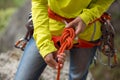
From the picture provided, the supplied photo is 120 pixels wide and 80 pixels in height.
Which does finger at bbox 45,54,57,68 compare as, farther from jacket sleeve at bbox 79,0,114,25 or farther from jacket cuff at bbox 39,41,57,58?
jacket sleeve at bbox 79,0,114,25

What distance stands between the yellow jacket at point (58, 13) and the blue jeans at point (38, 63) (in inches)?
6.1

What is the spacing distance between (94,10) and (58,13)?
0.27 m

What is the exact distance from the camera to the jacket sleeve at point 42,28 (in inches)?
110

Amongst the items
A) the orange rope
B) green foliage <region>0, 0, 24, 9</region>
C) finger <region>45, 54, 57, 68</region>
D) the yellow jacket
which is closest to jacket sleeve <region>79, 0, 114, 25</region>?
the yellow jacket

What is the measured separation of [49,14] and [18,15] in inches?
277

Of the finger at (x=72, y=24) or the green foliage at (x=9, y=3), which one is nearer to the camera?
the finger at (x=72, y=24)

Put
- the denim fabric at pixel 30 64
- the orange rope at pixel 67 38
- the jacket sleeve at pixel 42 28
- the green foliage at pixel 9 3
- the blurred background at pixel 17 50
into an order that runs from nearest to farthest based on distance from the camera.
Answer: the orange rope at pixel 67 38 < the jacket sleeve at pixel 42 28 < the denim fabric at pixel 30 64 < the blurred background at pixel 17 50 < the green foliage at pixel 9 3

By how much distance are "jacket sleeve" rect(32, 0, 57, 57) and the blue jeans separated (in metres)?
0.18

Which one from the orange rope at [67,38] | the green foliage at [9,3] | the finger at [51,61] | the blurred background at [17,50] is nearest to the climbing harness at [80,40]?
the orange rope at [67,38]

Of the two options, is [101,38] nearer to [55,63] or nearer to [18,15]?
[55,63]

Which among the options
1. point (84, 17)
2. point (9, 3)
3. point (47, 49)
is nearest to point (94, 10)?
point (84, 17)

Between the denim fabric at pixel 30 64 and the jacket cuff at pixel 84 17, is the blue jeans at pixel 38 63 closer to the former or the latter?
the denim fabric at pixel 30 64

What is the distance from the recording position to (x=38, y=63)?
3092 mm

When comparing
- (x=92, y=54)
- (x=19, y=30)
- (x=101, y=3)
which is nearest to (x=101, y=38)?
(x=92, y=54)
